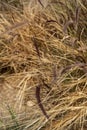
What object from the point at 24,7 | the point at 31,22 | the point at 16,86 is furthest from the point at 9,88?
the point at 24,7

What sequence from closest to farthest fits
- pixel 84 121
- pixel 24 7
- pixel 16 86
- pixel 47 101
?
pixel 84 121 → pixel 47 101 → pixel 16 86 → pixel 24 7

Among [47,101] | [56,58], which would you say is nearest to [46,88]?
[47,101]

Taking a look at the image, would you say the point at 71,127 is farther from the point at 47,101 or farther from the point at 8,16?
the point at 8,16

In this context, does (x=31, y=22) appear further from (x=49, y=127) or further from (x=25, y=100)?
(x=49, y=127)

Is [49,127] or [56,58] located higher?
[56,58]

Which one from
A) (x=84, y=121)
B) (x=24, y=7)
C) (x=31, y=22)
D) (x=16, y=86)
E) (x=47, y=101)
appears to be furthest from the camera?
(x=24, y=7)

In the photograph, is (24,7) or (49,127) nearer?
(49,127)

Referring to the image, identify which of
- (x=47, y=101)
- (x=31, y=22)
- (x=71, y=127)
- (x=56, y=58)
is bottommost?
(x=71, y=127)
